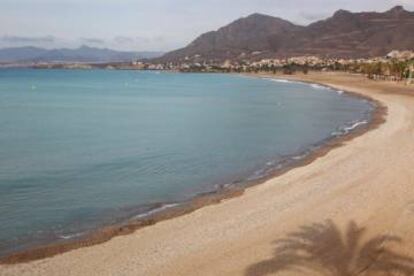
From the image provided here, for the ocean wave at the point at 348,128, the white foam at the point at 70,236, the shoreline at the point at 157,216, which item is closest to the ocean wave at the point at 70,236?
the white foam at the point at 70,236

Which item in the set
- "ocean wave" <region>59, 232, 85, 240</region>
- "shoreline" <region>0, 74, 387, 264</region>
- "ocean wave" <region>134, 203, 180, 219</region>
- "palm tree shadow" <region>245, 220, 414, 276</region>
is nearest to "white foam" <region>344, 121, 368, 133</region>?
"shoreline" <region>0, 74, 387, 264</region>

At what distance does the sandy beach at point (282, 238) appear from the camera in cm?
1437

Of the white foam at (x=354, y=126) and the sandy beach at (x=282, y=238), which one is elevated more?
the sandy beach at (x=282, y=238)

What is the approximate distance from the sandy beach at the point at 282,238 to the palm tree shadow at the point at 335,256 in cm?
2

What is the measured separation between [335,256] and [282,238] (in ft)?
6.54

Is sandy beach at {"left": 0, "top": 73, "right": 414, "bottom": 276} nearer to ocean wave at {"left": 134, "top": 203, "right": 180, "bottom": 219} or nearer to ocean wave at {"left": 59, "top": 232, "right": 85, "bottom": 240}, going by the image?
ocean wave at {"left": 59, "top": 232, "right": 85, "bottom": 240}

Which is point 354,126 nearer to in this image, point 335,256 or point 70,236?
point 70,236

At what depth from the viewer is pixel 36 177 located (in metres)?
27.5

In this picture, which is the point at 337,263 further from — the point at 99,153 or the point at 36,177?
the point at 99,153

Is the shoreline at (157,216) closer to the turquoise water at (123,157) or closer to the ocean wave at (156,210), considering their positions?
the ocean wave at (156,210)

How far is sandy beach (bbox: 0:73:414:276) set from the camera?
1437 centimetres

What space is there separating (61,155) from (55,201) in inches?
488

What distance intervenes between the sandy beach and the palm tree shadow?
0.02 metres

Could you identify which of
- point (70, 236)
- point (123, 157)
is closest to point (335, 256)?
point (70, 236)
